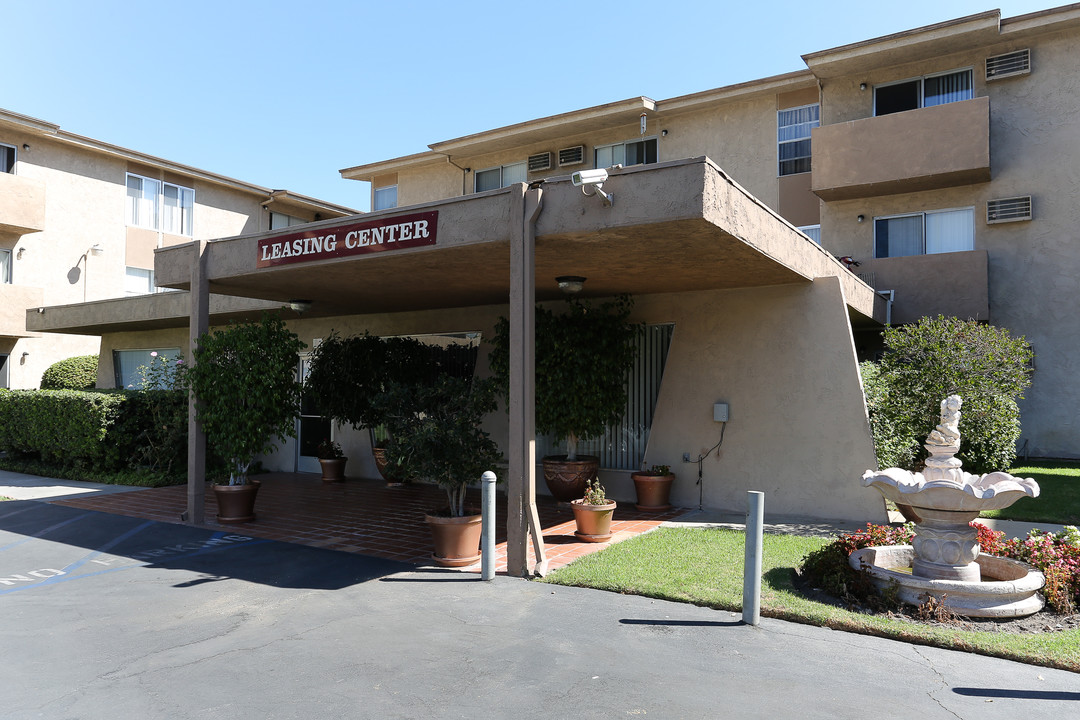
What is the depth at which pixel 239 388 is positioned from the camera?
9.73 m

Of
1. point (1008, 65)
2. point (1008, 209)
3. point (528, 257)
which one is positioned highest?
point (1008, 65)

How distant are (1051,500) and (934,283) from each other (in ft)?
20.6

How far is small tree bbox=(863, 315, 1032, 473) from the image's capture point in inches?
412

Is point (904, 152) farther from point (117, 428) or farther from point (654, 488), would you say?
point (117, 428)

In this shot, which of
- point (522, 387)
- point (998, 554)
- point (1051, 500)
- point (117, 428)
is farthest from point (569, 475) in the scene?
point (117, 428)

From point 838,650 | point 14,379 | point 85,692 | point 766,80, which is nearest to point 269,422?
point 85,692

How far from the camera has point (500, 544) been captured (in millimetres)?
8469

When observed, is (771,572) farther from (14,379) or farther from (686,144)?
(14,379)

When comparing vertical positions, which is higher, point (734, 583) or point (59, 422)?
point (59, 422)

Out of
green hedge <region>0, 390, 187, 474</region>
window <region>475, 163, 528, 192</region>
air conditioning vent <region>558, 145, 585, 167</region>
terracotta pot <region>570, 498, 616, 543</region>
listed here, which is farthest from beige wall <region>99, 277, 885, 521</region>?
Result: window <region>475, 163, 528, 192</region>

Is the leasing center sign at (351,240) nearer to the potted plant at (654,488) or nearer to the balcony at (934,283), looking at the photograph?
the potted plant at (654,488)

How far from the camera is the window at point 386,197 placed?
25125mm

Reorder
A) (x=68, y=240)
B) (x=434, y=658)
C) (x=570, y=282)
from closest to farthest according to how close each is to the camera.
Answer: (x=434, y=658), (x=570, y=282), (x=68, y=240)

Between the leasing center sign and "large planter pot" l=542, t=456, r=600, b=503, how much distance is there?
4.43 meters
